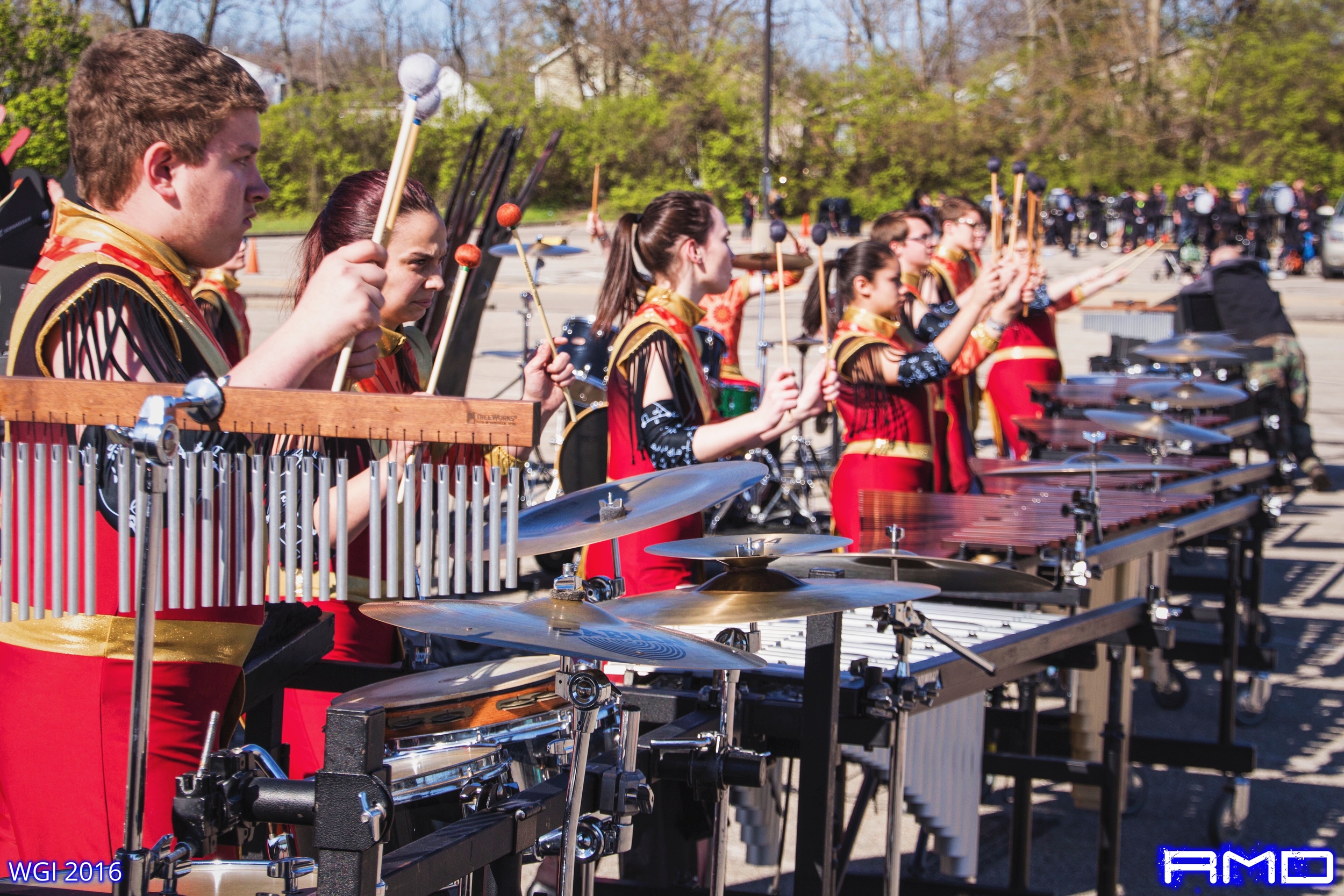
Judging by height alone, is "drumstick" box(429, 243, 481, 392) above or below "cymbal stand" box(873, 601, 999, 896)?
above

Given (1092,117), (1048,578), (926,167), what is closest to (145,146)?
(1048,578)

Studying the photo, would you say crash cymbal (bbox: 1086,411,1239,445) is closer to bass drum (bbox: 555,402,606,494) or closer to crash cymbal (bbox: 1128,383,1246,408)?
crash cymbal (bbox: 1128,383,1246,408)

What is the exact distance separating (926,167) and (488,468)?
1523 inches

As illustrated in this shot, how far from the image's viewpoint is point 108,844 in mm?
1724

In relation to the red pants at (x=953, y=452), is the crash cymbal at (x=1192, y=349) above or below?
above

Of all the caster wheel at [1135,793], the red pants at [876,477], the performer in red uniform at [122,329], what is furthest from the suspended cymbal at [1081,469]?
the performer in red uniform at [122,329]

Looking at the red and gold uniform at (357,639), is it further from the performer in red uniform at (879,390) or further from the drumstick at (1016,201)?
the drumstick at (1016,201)

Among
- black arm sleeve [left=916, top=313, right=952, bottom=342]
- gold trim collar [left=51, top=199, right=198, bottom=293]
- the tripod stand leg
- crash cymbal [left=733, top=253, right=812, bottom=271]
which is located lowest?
the tripod stand leg

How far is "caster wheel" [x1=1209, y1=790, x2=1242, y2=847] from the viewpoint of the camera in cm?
423

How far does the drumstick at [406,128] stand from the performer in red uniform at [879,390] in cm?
306

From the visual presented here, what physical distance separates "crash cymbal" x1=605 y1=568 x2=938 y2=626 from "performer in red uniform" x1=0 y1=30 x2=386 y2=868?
2.15ft

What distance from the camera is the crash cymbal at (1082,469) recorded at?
4301 mm

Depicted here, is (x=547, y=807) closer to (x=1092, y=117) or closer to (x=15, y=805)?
(x=15, y=805)

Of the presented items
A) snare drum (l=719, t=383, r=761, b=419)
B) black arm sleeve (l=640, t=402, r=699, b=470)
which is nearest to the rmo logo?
black arm sleeve (l=640, t=402, r=699, b=470)
